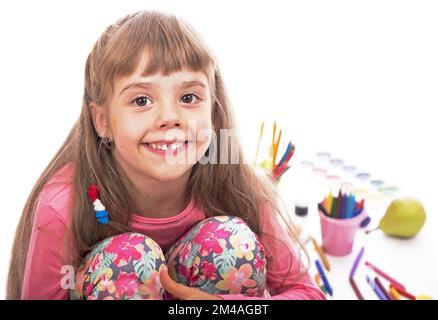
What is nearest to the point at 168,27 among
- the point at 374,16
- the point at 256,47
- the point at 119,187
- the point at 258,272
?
the point at 119,187

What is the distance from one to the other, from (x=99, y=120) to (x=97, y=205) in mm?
136

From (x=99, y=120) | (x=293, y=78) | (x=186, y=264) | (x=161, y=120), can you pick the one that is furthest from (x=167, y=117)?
(x=293, y=78)

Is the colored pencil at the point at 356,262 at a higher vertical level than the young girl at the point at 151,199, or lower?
lower

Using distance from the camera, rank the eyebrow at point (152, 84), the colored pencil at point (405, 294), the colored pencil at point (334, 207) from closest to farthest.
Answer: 1. the eyebrow at point (152, 84)
2. the colored pencil at point (405, 294)
3. the colored pencil at point (334, 207)

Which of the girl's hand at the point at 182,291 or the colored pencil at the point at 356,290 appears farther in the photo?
the colored pencil at the point at 356,290

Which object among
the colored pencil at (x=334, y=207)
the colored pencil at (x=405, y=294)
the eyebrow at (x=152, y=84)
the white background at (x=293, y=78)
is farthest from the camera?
the white background at (x=293, y=78)

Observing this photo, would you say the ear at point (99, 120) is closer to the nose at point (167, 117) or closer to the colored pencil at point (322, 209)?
the nose at point (167, 117)

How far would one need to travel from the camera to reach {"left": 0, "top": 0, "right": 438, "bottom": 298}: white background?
53.6 inches

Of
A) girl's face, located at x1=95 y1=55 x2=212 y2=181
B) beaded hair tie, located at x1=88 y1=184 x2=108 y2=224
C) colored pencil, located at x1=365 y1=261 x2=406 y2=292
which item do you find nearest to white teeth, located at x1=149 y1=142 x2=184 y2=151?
girl's face, located at x1=95 y1=55 x2=212 y2=181

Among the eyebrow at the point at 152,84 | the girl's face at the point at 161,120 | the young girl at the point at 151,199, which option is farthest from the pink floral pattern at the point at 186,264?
the eyebrow at the point at 152,84

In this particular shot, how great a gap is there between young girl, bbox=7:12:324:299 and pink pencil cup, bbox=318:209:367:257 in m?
0.18

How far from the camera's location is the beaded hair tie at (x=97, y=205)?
884 mm

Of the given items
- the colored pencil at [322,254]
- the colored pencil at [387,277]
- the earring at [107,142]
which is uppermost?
the earring at [107,142]

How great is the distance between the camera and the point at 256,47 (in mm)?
1508
